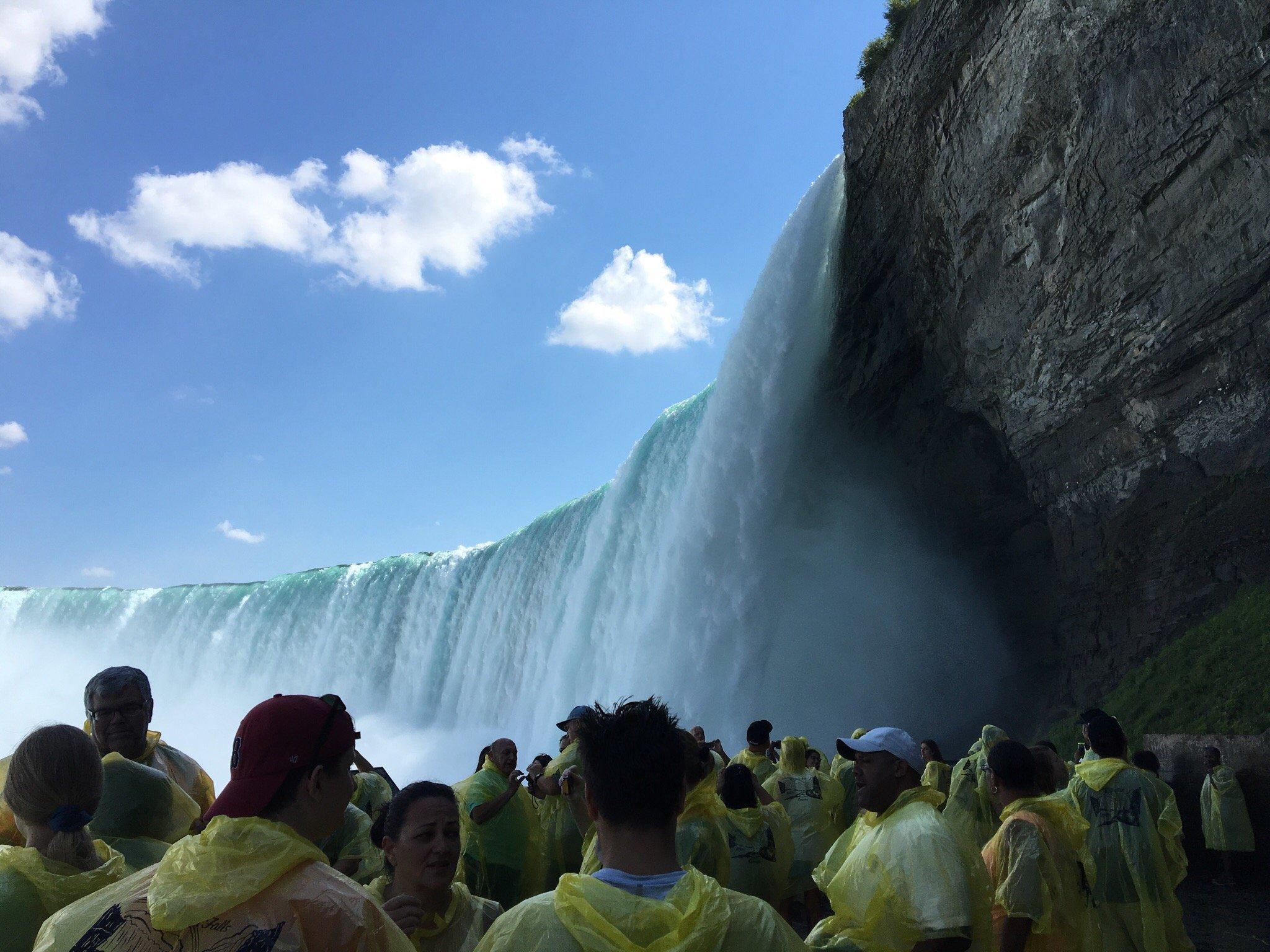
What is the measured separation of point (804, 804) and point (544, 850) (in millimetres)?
2031

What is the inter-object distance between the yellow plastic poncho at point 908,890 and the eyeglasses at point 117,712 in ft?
8.83

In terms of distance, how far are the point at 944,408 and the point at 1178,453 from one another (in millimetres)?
5532

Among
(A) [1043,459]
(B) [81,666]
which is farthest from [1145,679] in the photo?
(B) [81,666]

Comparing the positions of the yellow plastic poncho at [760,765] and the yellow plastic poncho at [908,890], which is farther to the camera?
the yellow plastic poncho at [760,765]

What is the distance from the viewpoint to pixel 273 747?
185 cm

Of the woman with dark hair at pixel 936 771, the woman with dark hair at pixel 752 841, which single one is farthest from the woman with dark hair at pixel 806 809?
the woman with dark hair at pixel 936 771

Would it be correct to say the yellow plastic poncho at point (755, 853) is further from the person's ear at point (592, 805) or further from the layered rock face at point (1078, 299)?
the layered rock face at point (1078, 299)

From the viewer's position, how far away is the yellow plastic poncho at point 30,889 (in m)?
2.40

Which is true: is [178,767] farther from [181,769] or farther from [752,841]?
[752,841]

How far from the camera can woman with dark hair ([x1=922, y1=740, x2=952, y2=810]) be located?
849 centimetres

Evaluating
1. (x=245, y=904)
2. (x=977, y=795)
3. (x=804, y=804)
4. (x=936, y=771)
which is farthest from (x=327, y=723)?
(x=936, y=771)

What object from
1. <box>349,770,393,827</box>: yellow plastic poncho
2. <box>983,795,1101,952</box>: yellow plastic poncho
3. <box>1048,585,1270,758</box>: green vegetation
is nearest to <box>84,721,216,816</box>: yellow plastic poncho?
<box>349,770,393,827</box>: yellow plastic poncho

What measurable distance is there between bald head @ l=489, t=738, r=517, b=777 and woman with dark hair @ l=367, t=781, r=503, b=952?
8.26 feet

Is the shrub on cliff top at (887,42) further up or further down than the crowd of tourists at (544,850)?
further up
